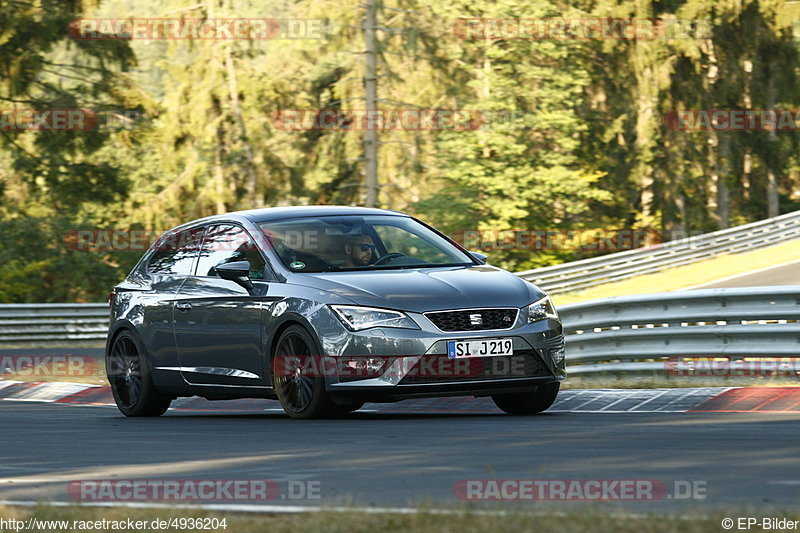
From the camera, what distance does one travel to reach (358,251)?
10570 millimetres

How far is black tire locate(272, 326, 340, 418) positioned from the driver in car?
2.54ft

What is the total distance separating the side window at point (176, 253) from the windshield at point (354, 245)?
958mm

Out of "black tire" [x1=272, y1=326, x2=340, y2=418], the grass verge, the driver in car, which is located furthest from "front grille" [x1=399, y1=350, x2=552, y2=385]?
the grass verge

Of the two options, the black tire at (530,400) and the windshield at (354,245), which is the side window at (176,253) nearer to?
the windshield at (354,245)

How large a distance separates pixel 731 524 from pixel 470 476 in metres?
1.88

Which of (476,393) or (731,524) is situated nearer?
(731,524)

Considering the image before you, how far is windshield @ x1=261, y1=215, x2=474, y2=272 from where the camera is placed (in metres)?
10.4

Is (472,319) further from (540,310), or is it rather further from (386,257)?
(386,257)

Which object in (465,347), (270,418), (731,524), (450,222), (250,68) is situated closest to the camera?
(731,524)

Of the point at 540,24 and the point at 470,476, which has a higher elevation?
the point at 540,24

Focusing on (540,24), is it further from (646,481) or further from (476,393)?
(646,481)

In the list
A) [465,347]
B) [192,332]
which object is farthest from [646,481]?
[192,332]

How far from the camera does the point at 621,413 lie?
9.93 metres

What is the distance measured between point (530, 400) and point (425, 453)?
9.32ft
